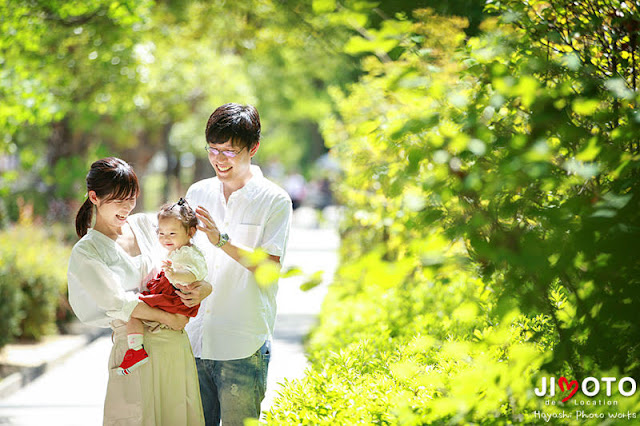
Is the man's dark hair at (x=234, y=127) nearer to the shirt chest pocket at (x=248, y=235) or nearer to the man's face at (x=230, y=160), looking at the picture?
the man's face at (x=230, y=160)

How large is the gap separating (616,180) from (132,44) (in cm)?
957

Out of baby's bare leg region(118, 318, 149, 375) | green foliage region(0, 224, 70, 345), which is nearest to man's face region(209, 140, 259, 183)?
baby's bare leg region(118, 318, 149, 375)

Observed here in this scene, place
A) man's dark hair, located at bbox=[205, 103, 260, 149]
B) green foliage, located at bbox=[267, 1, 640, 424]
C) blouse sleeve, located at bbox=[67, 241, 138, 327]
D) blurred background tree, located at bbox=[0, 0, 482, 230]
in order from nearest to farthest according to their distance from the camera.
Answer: green foliage, located at bbox=[267, 1, 640, 424]
blouse sleeve, located at bbox=[67, 241, 138, 327]
man's dark hair, located at bbox=[205, 103, 260, 149]
blurred background tree, located at bbox=[0, 0, 482, 230]

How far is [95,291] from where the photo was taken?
10.5ft

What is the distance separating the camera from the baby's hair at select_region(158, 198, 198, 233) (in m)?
3.33

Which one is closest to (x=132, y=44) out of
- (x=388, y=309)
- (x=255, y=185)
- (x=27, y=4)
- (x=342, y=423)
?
(x=27, y=4)

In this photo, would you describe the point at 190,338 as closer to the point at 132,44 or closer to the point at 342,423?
the point at 342,423

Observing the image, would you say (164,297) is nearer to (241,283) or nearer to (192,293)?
(192,293)

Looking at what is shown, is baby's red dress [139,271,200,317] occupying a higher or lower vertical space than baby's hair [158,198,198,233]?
lower

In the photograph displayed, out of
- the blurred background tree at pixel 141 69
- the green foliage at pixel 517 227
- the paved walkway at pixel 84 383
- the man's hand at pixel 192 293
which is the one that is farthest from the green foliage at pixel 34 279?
the green foliage at pixel 517 227

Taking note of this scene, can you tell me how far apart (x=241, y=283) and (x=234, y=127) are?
73cm

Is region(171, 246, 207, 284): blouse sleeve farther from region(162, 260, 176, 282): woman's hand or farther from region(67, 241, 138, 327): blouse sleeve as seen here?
region(67, 241, 138, 327): blouse sleeve

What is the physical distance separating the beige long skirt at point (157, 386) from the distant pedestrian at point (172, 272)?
7cm

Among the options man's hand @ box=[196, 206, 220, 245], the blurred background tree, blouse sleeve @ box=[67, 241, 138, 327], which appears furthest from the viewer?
the blurred background tree
